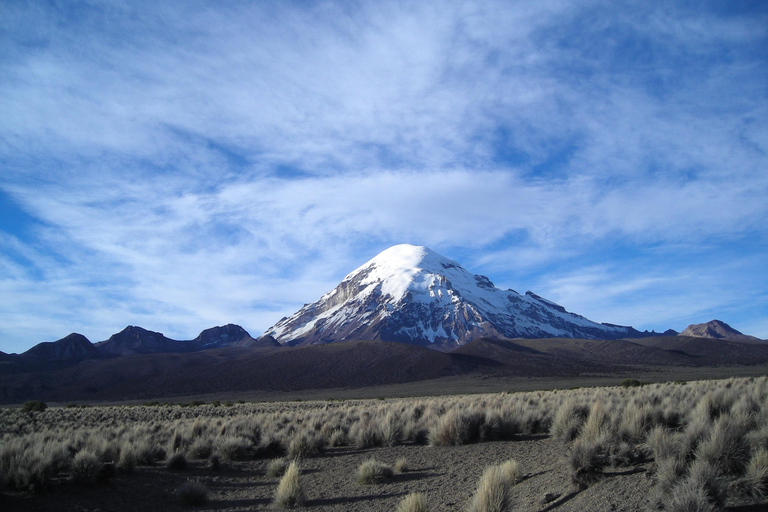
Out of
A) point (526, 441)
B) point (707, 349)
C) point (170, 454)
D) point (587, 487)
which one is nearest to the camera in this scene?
point (587, 487)

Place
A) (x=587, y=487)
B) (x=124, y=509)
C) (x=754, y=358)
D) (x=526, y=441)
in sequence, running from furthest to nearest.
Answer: (x=754, y=358) → (x=526, y=441) → (x=124, y=509) → (x=587, y=487)

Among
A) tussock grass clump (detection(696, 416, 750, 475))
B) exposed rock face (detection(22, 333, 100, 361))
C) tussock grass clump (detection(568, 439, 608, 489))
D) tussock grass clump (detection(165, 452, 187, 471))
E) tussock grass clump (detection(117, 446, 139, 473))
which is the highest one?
exposed rock face (detection(22, 333, 100, 361))

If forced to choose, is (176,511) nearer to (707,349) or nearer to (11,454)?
(11,454)

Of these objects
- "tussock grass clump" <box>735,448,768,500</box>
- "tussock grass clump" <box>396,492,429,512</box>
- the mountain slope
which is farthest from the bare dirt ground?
the mountain slope

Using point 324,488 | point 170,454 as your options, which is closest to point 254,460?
point 170,454

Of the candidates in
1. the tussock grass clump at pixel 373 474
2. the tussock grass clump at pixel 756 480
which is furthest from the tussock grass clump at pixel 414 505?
the tussock grass clump at pixel 756 480

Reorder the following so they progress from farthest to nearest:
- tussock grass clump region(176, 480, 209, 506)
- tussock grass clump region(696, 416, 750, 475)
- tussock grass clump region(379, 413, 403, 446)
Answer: tussock grass clump region(379, 413, 403, 446), tussock grass clump region(176, 480, 209, 506), tussock grass clump region(696, 416, 750, 475)

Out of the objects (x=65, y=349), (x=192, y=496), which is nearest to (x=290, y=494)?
(x=192, y=496)

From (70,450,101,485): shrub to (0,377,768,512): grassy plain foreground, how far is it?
0.07ft

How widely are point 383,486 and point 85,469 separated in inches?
244

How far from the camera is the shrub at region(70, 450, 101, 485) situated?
9906mm

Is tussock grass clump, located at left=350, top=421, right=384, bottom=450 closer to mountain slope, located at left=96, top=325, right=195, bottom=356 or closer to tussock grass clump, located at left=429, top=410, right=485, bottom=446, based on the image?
tussock grass clump, located at left=429, top=410, right=485, bottom=446

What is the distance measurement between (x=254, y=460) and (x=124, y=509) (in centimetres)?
503

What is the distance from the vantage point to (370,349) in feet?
393
